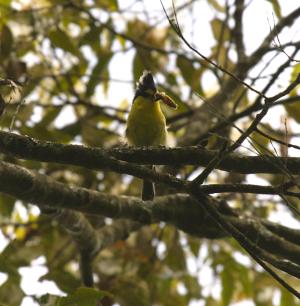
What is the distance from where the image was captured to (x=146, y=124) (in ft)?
13.2

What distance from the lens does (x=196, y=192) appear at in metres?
1.92

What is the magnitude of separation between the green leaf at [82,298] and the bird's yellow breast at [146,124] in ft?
7.30

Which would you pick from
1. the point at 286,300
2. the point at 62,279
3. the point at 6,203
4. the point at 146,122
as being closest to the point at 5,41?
the point at 6,203

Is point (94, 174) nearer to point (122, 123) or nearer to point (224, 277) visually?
point (122, 123)

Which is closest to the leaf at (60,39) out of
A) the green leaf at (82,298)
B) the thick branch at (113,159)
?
the thick branch at (113,159)

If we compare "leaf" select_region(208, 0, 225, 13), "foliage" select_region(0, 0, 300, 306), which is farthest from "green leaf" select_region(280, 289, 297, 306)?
"leaf" select_region(208, 0, 225, 13)

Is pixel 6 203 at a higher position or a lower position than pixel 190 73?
lower

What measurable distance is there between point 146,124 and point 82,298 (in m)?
2.25

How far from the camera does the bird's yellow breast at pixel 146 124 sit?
4.00 metres

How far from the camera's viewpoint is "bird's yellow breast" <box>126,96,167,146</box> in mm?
4004

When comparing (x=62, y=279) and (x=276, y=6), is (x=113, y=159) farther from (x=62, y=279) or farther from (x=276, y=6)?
(x=276, y=6)

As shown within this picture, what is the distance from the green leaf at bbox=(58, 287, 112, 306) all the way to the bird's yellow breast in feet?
7.30

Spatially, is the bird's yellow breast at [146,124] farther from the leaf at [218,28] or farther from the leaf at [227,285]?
the leaf at [227,285]

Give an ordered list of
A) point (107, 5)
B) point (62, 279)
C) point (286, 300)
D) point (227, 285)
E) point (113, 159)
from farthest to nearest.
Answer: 1. point (107, 5)
2. point (227, 285)
3. point (286, 300)
4. point (62, 279)
5. point (113, 159)
